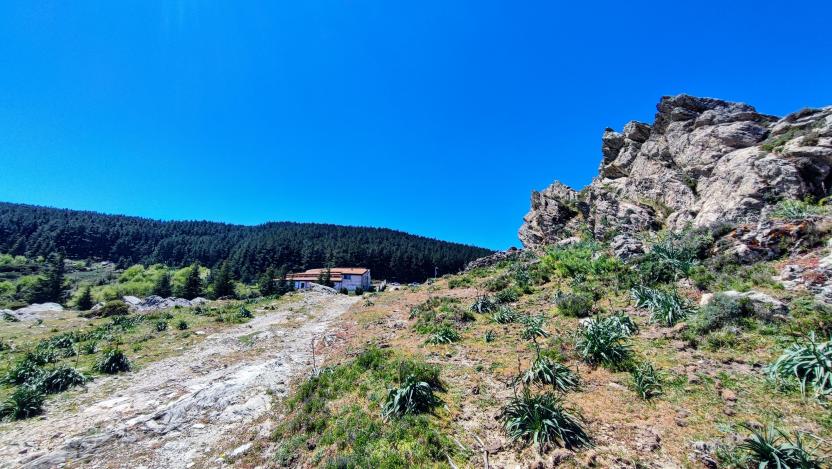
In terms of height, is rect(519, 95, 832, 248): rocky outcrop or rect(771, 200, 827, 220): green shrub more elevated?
rect(519, 95, 832, 248): rocky outcrop

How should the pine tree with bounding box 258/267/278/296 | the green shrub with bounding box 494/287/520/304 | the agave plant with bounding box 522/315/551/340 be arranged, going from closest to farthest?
the agave plant with bounding box 522/315/551/340, the green shrub with bounding box 494/287/520/304, the pine tree with bounding box 258/267/278/296

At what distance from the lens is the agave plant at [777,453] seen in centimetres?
405

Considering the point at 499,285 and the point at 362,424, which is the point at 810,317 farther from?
the point at 499,285

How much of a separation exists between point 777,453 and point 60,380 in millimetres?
19306

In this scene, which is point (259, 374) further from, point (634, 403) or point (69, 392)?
point (634, 403)

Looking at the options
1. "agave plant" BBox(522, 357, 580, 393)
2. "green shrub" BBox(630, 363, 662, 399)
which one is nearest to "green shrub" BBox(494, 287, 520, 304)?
"agave plant" BBox(522, 357, 580, 393)

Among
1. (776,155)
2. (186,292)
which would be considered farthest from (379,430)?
(186,292)

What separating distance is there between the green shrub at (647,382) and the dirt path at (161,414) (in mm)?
9114

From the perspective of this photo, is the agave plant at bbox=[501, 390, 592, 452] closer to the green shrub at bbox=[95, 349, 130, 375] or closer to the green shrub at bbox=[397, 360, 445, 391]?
the green shrub at bbox=[397, 360, 445, 391]

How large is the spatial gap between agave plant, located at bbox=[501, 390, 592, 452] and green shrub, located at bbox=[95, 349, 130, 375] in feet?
52.7

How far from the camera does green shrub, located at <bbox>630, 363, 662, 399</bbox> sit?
21.8 ft

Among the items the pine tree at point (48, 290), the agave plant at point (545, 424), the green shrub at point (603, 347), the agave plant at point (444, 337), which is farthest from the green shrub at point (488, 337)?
the pine tree at point (48, 290)

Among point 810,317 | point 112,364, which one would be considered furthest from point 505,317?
point 112,364

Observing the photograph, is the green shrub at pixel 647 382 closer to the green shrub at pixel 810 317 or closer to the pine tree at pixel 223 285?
the green shrub at pixel 810 317
